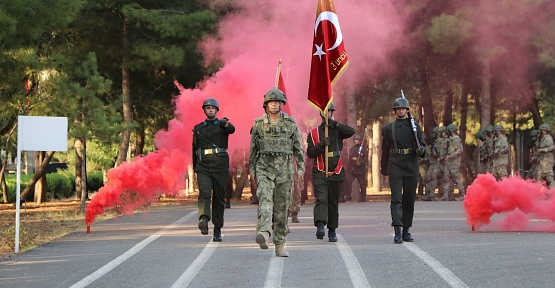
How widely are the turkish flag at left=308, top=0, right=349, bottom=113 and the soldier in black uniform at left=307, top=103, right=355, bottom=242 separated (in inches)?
20.0

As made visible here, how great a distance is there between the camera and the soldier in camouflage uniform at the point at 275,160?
1074cm

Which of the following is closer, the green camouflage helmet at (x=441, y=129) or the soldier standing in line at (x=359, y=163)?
the green camouflage helmet at (x=441, y=129)

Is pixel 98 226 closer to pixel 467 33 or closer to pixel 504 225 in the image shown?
pixel 504 225

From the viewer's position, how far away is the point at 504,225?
1415cm

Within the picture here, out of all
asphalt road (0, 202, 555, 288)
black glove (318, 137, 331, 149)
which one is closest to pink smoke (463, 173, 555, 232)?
asphalt road (0, 202, 555, 288)

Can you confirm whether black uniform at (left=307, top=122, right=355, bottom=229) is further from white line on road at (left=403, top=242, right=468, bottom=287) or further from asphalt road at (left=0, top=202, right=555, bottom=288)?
white line on road at (left=403, top=242, right=468, bottom=287)

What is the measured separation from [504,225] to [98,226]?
7.25 meters

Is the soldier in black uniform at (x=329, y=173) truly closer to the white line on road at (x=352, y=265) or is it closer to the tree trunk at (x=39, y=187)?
the white line on road at (x=352, y=265)

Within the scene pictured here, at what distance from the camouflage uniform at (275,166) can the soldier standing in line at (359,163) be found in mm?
16215

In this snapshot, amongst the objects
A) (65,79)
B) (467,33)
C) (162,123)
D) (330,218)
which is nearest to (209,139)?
(330,218)

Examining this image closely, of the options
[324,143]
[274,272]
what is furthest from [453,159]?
[274,272]

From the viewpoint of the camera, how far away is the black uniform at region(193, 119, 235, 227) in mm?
12969

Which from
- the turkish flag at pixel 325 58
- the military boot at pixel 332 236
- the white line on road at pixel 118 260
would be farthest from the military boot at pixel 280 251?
the turkish flag at pixel 325 58

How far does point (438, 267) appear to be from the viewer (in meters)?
9.49
